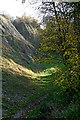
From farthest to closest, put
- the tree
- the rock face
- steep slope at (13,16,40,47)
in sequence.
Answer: steep slope at (13,16,40,47) < the rock face < the tree

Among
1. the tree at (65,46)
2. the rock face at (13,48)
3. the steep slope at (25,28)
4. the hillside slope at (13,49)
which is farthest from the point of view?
the steep slope at (25,28)

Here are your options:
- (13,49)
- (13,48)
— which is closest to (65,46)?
(13,49)

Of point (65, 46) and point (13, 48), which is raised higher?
point (65, 46)

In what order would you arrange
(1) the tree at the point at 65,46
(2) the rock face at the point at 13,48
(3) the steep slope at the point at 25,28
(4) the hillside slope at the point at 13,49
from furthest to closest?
(3) the steep slope at the point at 25,28, (2) the rock face at the point at 13,48, (4) the hillside slope at the point at 13,49, (1) the tree at the point at 65,46

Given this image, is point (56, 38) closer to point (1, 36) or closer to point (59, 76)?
point (59, 76)

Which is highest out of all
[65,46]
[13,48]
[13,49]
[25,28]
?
[25,28]

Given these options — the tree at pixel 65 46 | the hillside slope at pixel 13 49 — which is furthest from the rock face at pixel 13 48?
the tree at pixel 65 46

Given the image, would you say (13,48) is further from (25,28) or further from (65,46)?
(25,28)

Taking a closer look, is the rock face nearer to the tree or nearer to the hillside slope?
the hillside slope

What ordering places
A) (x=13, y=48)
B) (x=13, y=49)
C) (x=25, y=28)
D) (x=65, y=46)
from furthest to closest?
(x=25, y=28) < (x=13, y=48) < (x=13, y=49) < (x=65, y=46)

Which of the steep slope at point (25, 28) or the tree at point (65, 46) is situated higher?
the steep slope at point (25, 28)

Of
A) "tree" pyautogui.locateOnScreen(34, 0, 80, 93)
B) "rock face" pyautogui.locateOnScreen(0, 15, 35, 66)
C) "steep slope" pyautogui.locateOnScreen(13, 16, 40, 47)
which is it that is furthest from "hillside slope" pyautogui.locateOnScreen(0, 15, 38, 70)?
"steep slope" pyautogui.locateOnScreen(13, 16, 40, 47)

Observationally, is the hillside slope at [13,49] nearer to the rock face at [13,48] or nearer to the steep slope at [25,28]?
the rock face at [13,48]

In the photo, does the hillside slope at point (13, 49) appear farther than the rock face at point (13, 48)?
No
